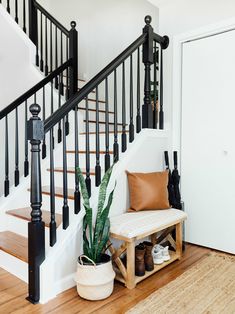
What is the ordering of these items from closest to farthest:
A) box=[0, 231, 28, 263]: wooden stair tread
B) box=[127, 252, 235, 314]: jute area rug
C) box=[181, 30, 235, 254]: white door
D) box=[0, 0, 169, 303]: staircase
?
box=[127, 252, 235, 314]: jute area rug, box=[0, 0, 169, 303]: staircase, box=[0, 231, 28, 263]: wooden stair tread, box=[181, 30, 235, 254]: white door

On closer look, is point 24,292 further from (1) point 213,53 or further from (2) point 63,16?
(2) point 63,16

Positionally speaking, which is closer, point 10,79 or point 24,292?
point 24,292

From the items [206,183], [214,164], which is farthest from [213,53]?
[206,183]

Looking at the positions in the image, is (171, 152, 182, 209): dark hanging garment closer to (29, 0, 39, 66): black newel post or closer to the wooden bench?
the wooden bench

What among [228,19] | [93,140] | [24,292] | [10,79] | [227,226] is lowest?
[24,292]

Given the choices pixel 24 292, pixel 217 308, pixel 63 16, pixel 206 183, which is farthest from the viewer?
pixel 63 16

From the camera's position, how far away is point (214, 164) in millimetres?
2809

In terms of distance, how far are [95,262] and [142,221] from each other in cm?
49

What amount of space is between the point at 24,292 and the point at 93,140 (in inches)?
63.2

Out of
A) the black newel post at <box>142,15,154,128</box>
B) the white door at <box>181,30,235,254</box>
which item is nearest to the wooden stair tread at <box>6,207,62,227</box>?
the black newel post at <box>142,15,154,128</box>

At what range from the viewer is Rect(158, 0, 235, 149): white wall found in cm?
273

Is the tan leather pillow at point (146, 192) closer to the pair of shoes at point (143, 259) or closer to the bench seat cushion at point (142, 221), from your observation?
the bench seat cushion at point (142, 221)

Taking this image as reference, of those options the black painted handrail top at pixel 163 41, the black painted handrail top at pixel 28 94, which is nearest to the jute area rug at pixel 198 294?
the black painted handrail top at pixel 28 94

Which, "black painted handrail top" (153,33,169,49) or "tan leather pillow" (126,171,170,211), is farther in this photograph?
"black painted handrail top" (153,33,169,49)
